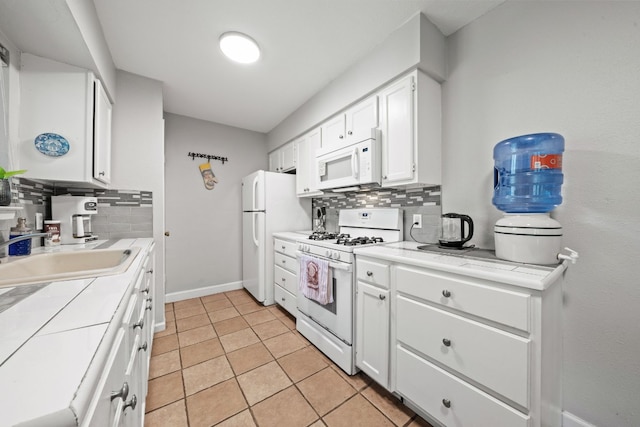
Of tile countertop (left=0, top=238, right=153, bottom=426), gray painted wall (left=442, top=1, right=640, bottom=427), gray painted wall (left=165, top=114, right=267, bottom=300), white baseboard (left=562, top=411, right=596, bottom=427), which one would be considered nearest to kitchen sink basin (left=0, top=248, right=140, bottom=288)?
tile countertop (left=0, top=238, right=153, bottom=426)

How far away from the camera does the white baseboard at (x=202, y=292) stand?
3076 millimetres

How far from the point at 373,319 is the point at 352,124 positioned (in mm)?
1679

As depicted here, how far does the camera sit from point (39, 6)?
1.18 meters

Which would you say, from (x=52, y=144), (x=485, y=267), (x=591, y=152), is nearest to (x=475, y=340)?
(x=485, y=267)

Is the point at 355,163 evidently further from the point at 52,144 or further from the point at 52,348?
the point at 52,144

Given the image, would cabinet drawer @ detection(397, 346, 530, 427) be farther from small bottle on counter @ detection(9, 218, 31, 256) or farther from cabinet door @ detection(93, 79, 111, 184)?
cabinet door @ detection(93, 79, 111, 184)

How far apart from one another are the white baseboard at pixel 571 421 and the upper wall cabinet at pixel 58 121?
129 inches

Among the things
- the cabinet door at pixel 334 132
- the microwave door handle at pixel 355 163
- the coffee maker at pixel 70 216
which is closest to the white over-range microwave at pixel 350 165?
the microwave door handle at pixel 355 163

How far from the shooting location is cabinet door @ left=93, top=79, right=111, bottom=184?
172cm

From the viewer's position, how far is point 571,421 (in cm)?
129

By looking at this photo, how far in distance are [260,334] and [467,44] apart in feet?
9.79

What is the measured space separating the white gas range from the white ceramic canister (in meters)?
0.91

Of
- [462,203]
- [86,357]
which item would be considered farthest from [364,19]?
[86,357]

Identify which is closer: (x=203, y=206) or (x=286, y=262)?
(x=286, y=262)
